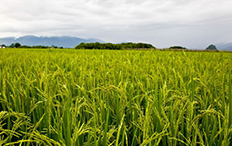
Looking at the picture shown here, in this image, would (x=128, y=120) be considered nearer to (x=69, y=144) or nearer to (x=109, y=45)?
(x=69, y=144)

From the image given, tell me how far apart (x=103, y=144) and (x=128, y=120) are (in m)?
0.36

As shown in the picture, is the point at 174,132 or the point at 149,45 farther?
the point at 149,45

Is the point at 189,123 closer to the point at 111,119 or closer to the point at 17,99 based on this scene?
the point at 111,119

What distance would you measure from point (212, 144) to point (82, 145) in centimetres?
59

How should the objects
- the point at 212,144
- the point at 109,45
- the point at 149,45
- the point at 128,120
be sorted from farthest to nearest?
the point at 149,45
the point at 109,45
the point at 128,120
the point at 212,144

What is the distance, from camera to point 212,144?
848 mm

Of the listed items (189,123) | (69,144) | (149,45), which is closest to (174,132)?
(189,123)

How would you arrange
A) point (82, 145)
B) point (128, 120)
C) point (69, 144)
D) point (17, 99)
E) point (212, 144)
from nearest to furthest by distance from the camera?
point (69, 144) → point (82, 145) → point (212, 144) → point (128, 120) → point (17, 99)

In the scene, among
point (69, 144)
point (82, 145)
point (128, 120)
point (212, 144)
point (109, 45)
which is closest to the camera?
point (69, 144)

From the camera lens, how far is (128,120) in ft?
3.22

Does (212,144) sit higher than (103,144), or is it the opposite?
(103,144)

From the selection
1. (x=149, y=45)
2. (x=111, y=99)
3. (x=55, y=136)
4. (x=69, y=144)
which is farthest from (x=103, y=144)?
(x=149, y=45)

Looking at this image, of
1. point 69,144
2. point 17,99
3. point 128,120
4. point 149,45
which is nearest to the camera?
point 69,144

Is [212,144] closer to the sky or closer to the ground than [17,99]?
closer to the ground
